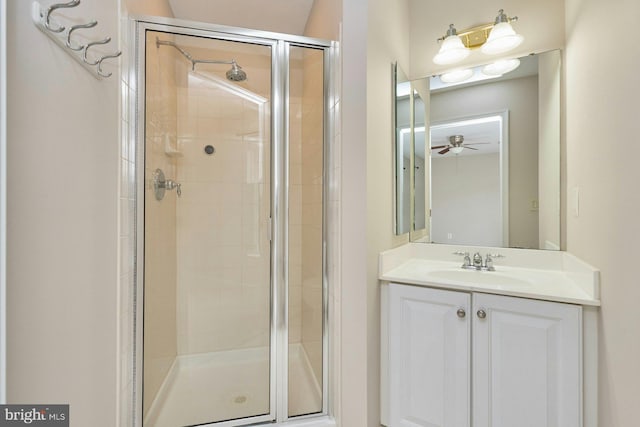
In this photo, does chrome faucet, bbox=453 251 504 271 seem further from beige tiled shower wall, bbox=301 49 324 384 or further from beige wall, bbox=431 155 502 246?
beige tiled shower wall, bbox=301 49 324 384

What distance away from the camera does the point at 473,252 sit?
1.75 m

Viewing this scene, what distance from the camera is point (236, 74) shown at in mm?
1788

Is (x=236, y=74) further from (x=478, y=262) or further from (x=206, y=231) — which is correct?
(x=478, y=262)

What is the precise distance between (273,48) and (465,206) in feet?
4.98

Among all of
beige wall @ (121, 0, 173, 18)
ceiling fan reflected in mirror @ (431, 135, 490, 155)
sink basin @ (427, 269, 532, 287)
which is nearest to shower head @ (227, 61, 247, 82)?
beige wall @ (121, 0, 173, 18)

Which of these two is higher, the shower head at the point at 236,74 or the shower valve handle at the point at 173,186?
the shower head at the point at 236,74

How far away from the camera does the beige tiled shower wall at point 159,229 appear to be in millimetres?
1483

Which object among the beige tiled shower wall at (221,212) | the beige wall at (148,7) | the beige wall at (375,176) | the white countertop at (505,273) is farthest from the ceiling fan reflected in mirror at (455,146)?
the beige wall at (148,7)

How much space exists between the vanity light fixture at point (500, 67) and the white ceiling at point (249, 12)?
136cm

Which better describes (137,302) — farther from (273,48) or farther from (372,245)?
(273,48)

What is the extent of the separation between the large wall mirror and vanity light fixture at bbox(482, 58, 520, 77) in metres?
0.02

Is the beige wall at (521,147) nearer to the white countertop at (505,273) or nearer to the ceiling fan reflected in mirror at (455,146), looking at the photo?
the white countertop at (505,273)

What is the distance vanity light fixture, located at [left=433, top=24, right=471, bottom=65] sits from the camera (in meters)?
1.74

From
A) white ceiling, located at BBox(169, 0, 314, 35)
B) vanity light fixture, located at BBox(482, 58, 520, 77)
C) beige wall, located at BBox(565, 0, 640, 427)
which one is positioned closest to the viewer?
beige wall, located at BBox(565, 0, 640, 427)
